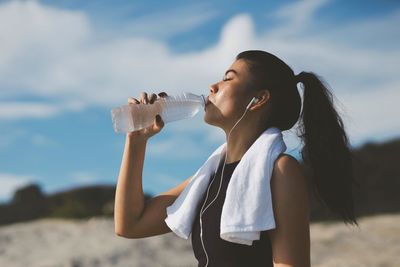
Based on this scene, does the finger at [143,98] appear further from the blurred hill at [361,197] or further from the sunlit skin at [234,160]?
the blurred hill at [361,197]

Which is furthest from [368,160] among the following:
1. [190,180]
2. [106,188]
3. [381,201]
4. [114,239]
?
[190,180]

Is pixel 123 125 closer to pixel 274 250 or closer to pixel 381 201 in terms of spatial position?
pixel 274 250

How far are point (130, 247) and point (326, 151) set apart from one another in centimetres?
574

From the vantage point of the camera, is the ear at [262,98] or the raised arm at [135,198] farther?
the raised arm at [135,198]

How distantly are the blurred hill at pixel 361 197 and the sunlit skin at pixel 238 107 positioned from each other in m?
8.76

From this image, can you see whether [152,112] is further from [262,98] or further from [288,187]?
[288,187]

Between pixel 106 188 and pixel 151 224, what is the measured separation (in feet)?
38.5

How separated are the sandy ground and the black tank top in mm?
5086

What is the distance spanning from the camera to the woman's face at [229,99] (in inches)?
96.9

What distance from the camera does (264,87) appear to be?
2.49 m

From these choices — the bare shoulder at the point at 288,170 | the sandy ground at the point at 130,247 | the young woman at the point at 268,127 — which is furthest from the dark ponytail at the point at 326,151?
the sandy ground at the point at 130,247

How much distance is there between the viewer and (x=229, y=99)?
246 centimetres

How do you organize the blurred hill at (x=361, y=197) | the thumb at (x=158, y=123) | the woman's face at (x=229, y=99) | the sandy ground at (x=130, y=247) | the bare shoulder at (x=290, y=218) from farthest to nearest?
the blurred hill at (x=361, y=197), the sandy ground at (x=130, y=247), the thumb at (x=158, y=123), the woman's face at (x=229, y=99), the bare shoulder at (x=290, y=218)

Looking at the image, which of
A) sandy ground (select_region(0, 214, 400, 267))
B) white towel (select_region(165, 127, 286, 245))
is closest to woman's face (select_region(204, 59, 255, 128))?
white towel (select_region(165, 127, 286, 245))
